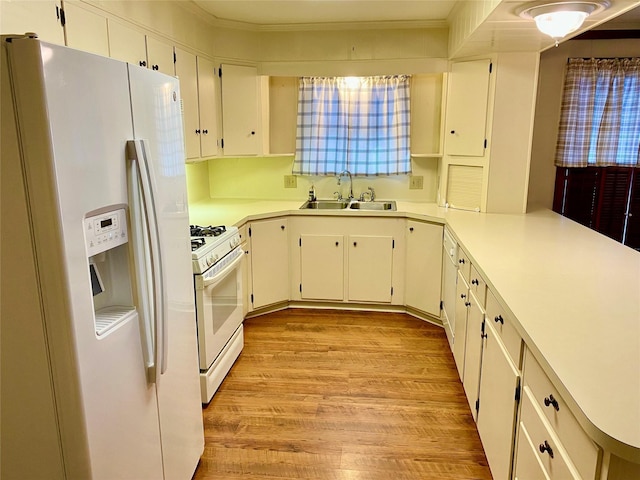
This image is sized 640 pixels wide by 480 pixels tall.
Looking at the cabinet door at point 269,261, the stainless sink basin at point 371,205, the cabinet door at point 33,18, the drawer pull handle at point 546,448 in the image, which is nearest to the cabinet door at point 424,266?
the stainless sink basin at point 371,205


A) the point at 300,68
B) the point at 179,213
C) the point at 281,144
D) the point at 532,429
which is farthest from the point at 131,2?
the point at 532,429

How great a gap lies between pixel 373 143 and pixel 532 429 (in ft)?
10.0

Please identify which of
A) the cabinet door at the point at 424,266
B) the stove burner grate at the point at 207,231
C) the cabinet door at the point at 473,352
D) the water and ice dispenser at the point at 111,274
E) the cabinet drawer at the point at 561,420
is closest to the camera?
the cabinet drawer at the point at 561,420

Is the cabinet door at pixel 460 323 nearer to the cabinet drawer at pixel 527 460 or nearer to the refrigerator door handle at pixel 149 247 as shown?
the cabinet drawer at pixel 527 460

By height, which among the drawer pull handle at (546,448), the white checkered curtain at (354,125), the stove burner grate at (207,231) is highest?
the white checkered curtain at (354,125)

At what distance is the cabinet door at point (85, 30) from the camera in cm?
194

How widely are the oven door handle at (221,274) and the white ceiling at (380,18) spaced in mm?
1801

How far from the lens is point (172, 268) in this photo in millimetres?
1782

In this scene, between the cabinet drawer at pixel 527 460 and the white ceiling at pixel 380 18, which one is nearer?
the cabinet drawer at pixel 527 460

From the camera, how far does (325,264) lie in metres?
3.91

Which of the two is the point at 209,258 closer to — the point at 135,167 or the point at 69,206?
the point at 135,167

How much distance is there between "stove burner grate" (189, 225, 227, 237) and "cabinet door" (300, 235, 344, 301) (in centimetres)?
105

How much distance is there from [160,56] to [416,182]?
242 cm

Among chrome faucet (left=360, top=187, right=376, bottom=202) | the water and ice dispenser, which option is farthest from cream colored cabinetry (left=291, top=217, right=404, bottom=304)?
the water and ice dispenser
